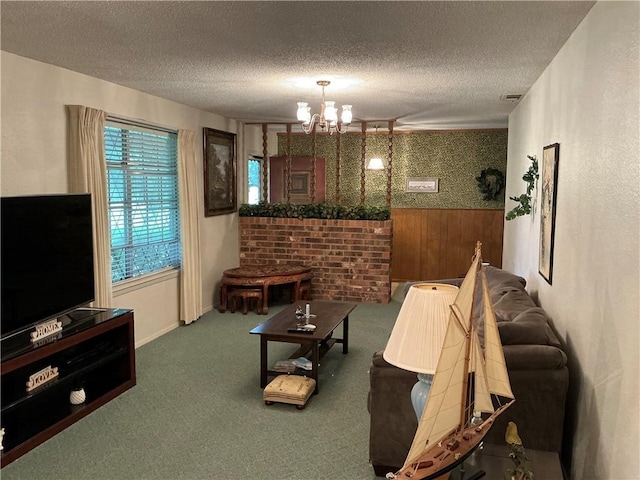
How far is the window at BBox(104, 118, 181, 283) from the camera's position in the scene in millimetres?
4828

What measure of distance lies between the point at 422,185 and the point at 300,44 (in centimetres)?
542

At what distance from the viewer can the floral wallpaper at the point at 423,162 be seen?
816 cm

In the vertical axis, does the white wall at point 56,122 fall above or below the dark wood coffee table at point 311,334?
above

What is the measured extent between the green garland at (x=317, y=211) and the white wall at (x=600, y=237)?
364cm

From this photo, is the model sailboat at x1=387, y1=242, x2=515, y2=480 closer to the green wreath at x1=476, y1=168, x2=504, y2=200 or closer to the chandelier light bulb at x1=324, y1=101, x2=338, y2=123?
the chandelier light bulb at x1=324, y1=101, x2=338, y2=123

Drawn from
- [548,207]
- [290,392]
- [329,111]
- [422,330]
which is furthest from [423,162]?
[422,330]

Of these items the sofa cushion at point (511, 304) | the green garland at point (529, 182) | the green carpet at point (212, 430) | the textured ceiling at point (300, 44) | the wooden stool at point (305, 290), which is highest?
the textured ceiling at point (300, 44)

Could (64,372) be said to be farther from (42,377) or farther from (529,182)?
(529,182)

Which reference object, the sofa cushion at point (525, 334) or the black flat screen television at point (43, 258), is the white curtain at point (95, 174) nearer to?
the black flat screen television at point (43, 258)

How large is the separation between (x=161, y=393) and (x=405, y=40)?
293cm

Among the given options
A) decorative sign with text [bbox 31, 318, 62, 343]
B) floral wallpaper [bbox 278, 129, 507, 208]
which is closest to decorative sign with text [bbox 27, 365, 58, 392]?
decorative sign with text [bbox 31, 318, 62, 343]

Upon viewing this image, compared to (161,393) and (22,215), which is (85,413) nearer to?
(161,393)

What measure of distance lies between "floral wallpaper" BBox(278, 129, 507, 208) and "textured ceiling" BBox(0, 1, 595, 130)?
3012mm

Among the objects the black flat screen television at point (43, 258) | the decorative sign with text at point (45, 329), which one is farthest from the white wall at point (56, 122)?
the decorative sign with text at point (45, 329)
